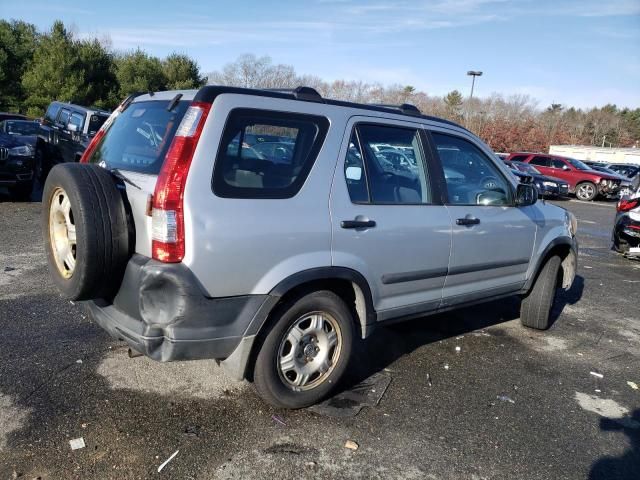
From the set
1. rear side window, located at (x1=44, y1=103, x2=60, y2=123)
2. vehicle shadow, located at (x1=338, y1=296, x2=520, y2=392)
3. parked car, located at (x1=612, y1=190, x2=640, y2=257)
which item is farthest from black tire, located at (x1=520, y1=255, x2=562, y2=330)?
rear side window, located at (x1=44, y1=103, x2=60, y2=123)

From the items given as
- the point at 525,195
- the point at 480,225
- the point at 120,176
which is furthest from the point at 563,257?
the point at 120,176

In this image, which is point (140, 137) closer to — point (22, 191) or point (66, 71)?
point (22, 191)

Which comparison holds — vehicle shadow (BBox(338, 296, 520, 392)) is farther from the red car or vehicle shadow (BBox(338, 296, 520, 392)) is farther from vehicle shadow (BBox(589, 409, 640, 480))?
the red car

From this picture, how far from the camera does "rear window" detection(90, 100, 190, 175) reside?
2941 mm

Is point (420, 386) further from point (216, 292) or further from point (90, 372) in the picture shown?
point (90, 372)

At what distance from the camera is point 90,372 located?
361 cm

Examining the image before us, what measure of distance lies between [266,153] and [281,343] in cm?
114

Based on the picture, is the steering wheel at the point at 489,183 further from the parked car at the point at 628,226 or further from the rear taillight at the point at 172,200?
the parked car at the point at 628,226

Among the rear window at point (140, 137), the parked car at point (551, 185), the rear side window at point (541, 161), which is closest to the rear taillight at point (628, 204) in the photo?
the rear window at point (140, 137)

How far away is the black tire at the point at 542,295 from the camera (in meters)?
5.07

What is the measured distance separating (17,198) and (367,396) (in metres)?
9.64

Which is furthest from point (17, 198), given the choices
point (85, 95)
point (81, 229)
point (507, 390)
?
point (85, 95)

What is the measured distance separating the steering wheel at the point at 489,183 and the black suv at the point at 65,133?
8.93 metres

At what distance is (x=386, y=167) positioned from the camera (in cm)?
365
